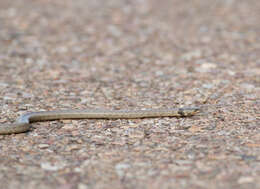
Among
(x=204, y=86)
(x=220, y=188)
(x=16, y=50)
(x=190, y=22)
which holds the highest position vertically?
(x=190, y=22)

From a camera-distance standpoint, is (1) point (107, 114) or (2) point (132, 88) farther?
(2) point (132, 88)

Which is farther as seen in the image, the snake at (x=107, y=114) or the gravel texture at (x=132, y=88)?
the snake at (x=107, y=114)

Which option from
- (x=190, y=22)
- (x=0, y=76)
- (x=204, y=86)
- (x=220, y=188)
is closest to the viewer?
(x=220, y=188)

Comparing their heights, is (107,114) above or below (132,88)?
below

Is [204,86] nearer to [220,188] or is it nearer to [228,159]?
[228,159]

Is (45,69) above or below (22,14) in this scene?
below

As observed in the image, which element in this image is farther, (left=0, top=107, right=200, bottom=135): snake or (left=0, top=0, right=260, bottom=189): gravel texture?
(left=0, top=107, right=200, bottom=135): snake

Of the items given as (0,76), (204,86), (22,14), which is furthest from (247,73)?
(22,14)

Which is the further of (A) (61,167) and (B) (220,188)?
(A) (61,167)
